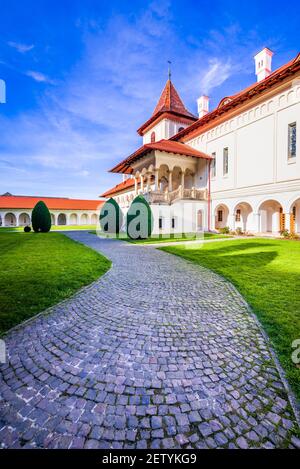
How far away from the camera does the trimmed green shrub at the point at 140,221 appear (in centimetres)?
1633

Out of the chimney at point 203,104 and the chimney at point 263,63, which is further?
the chimney at point 203,104

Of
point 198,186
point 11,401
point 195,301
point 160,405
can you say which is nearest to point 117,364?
point 160,405

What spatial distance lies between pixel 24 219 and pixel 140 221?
131ft

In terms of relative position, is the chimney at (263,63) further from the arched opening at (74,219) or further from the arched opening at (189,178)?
the arched opening at (74,219)

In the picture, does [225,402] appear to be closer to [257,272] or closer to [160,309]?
[160,309]

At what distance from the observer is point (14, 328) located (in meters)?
3.21

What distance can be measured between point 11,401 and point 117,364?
3.31ft

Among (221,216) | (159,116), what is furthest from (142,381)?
(159,116)

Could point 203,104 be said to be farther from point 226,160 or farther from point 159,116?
point 226,160

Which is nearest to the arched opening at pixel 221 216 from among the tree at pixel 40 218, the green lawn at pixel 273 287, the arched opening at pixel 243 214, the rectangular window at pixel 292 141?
the arched opening at pixel 243 214

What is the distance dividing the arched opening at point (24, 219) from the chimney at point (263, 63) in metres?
45.7

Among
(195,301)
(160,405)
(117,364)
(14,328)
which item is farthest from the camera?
(195,301)

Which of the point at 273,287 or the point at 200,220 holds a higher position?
the point at 200,220

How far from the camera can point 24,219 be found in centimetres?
4681
